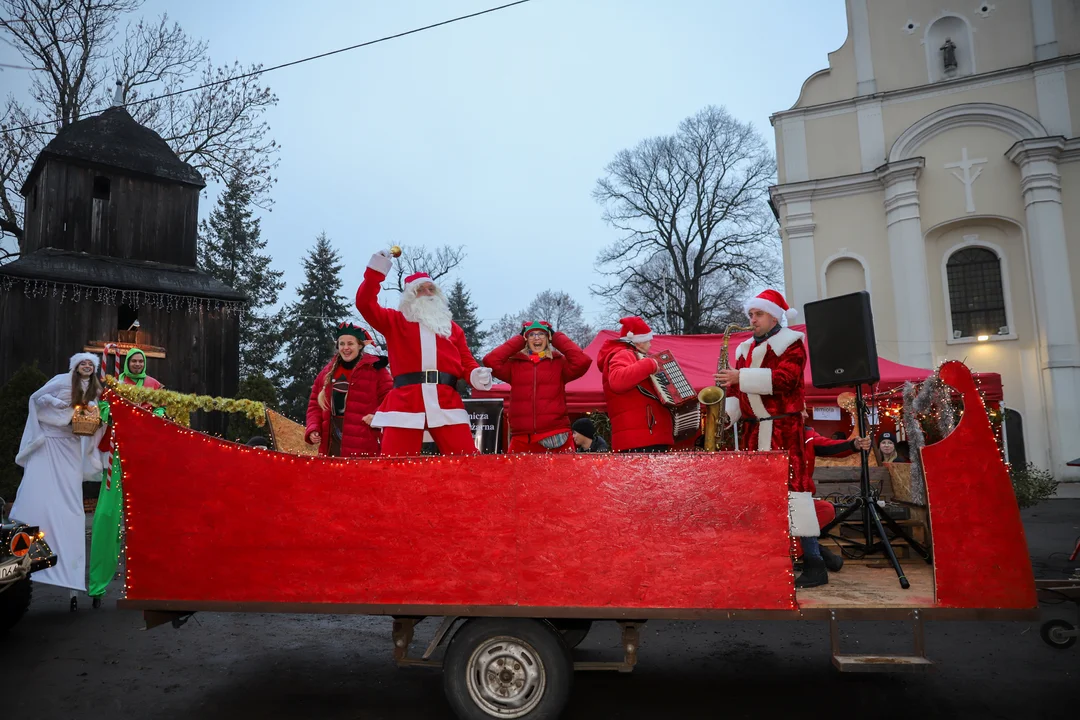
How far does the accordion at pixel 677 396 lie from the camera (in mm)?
5098

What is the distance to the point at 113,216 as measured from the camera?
751 inches

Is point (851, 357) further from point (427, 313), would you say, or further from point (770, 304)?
point (427, 313)

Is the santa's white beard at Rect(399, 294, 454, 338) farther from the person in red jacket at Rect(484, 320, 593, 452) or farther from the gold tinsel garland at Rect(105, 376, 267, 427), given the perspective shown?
the gold tinsel garland at Rect(105, 376, 267, 427)

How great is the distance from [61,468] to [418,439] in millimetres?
3563

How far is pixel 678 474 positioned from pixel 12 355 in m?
19.0

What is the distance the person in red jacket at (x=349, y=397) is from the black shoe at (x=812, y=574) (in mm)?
3322

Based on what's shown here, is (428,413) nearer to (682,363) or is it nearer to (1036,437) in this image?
(682,363)

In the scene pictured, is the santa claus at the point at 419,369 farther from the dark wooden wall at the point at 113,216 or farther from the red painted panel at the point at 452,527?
the dark wooden wall at the point at 113,216

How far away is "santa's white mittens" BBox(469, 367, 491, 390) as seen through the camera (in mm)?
4912

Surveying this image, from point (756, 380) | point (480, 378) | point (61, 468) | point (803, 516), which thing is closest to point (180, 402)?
point (61, 468)

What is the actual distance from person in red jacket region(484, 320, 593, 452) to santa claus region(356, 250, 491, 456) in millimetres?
525

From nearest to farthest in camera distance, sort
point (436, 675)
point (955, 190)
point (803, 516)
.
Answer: point (803, 516)
point (436, 675)
point (955, 190)

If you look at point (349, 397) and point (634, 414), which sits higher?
point (349, 397)

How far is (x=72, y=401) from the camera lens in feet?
19.9
